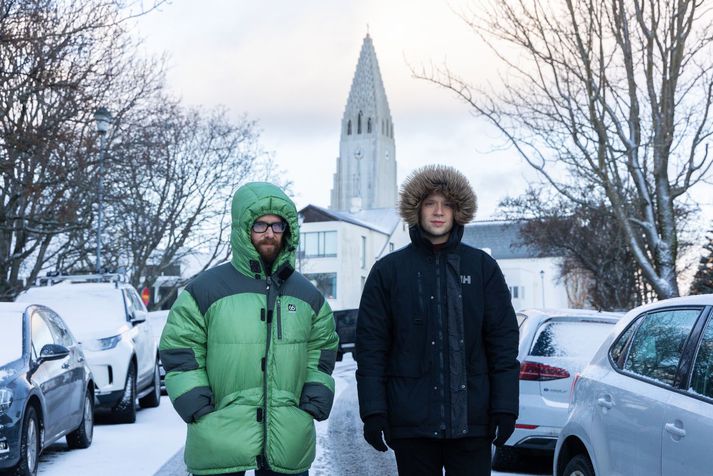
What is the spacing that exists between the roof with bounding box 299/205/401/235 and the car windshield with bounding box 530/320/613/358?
5809 centimetres

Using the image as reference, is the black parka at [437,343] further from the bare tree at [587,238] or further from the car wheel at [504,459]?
the bare tree at [587,238]

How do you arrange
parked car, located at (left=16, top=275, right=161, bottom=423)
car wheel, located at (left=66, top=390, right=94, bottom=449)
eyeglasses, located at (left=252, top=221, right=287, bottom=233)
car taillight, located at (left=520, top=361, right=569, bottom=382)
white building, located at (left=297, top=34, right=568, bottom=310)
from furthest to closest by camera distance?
white building, located at (left=297, top=34, right=568, bottom=310) < parked car, located at (left=16, top=275, right=161, bottom=423) < car wheel, located at (left=66, top=390, right=94, bottom=449) < car taillight, located at (left=520, top=361, right=569, bottom=382) < eyeglasses, located at (left=252, top=221, right=287, bottom=233)

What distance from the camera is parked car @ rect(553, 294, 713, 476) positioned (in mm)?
4168

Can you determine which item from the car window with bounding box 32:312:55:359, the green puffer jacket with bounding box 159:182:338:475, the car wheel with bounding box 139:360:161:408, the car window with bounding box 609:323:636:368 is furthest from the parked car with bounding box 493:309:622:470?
the car wheel with bounding box 139:360:161:408

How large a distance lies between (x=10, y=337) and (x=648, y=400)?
5.86 metres

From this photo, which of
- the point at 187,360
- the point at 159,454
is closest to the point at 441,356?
the point at 187,360

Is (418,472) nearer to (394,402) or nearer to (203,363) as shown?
(394,402)

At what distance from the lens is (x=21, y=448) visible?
24.9 ft

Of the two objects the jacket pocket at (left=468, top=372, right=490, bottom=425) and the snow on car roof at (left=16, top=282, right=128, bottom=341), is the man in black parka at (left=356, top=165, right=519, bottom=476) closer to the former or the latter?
the jacket pocket at (left=468, top=372, right=490, bottom=425)

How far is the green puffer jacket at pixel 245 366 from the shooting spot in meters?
3.92

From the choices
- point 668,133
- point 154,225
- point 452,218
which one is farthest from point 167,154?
point 452,218

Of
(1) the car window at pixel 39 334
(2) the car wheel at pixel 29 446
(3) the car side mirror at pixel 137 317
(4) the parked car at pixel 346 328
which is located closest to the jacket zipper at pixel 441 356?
(2) the car wheel at pixel 29 446

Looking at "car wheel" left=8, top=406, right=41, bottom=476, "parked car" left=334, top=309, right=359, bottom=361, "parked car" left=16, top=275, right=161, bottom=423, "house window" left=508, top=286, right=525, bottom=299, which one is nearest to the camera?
"car wheel" left=8, top=406, right=41, bottom=476

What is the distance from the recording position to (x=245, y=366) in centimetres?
396
